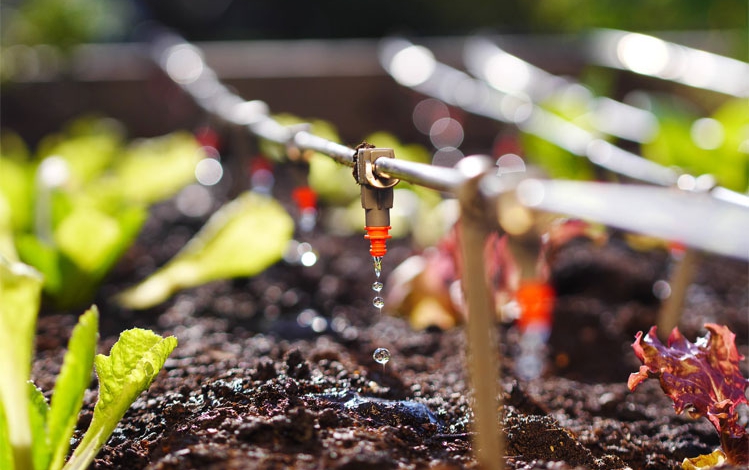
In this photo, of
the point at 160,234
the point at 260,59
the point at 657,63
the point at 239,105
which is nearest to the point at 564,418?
the point at 239,105

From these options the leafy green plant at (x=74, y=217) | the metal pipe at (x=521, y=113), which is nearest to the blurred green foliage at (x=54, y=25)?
the metal pipe at (x=521, y=113)

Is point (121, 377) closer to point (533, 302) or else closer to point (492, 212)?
point (492, 212)

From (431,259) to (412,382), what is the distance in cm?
68

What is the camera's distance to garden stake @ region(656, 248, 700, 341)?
5.12ft

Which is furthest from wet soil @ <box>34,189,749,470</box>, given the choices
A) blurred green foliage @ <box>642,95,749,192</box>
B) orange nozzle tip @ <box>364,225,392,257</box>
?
blurred green foliage @ <box>642,95,749,192</box>

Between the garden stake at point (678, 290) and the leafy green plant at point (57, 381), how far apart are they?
3.50ft

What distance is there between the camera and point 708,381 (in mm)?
970

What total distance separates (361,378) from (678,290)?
0.80 metres

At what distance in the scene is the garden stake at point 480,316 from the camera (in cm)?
70

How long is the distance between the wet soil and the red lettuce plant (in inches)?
5.6

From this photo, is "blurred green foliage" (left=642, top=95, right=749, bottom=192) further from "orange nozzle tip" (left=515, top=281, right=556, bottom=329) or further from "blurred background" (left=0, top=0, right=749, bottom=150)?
"blurred background" (left=0, top=0, right=749, bottom=150)

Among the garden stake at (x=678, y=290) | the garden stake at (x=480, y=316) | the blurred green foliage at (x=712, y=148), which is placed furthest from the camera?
the blurred green foliage at (x=712, y=148)

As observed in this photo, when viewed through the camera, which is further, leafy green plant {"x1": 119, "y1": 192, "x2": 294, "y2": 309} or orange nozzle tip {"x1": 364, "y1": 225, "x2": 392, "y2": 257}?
leafy green plant {"x1": 119, "y1": 192, "x2": 294, "y2": 309}

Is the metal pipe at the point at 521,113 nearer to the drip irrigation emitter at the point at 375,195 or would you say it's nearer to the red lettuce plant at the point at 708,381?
A: the red lettuce plant at the point at 708,381
